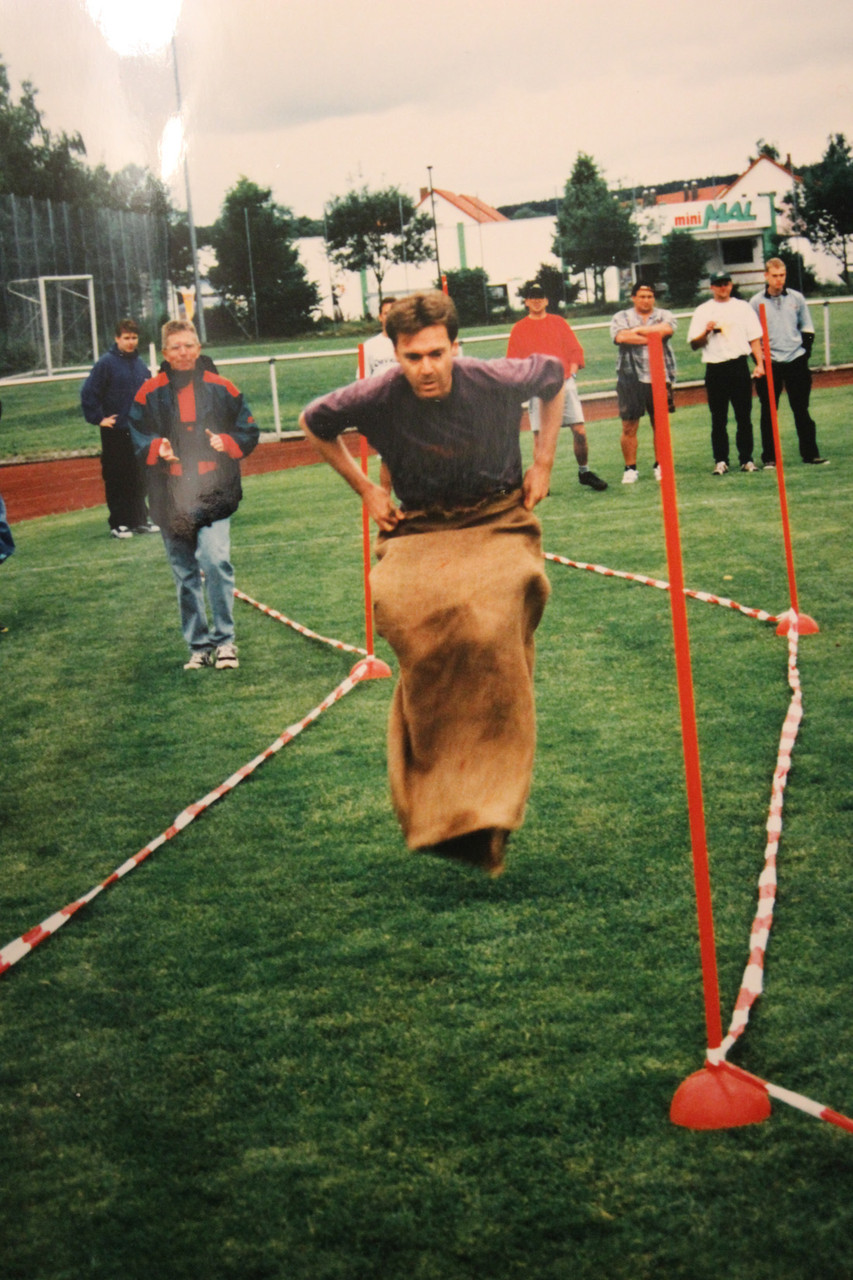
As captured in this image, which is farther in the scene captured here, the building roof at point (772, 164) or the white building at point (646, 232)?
the white building at point (646, 232)

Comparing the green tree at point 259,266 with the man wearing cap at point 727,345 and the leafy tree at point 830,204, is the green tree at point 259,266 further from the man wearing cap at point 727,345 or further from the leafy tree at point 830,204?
the man wearing cap at point 727,345

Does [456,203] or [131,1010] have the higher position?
[456,203]

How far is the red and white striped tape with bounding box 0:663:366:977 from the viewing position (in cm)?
440

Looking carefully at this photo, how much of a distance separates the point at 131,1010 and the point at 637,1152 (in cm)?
170

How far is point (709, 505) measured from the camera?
12.1m

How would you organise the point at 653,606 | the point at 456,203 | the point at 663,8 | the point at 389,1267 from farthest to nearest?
the point at 456,203, the point at 663,8, the point at 653,606, the point at 389,1267

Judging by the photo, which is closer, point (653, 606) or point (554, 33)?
point (653, 606)

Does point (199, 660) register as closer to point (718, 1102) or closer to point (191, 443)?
point (191, 443)

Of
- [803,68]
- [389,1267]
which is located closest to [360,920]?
[389,1267]

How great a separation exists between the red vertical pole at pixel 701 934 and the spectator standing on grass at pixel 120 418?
10.5m

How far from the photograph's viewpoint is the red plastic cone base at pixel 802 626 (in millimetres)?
7590

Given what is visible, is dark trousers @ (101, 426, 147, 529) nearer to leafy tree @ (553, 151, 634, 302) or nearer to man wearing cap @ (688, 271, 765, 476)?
man wearing cap @ (688, 271, 765, 476)

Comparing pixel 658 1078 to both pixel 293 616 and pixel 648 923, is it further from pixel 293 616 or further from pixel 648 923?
pixel 293 616

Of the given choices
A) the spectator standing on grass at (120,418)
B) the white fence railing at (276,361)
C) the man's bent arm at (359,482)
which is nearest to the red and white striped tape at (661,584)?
the man's bent arm at (359,482)
